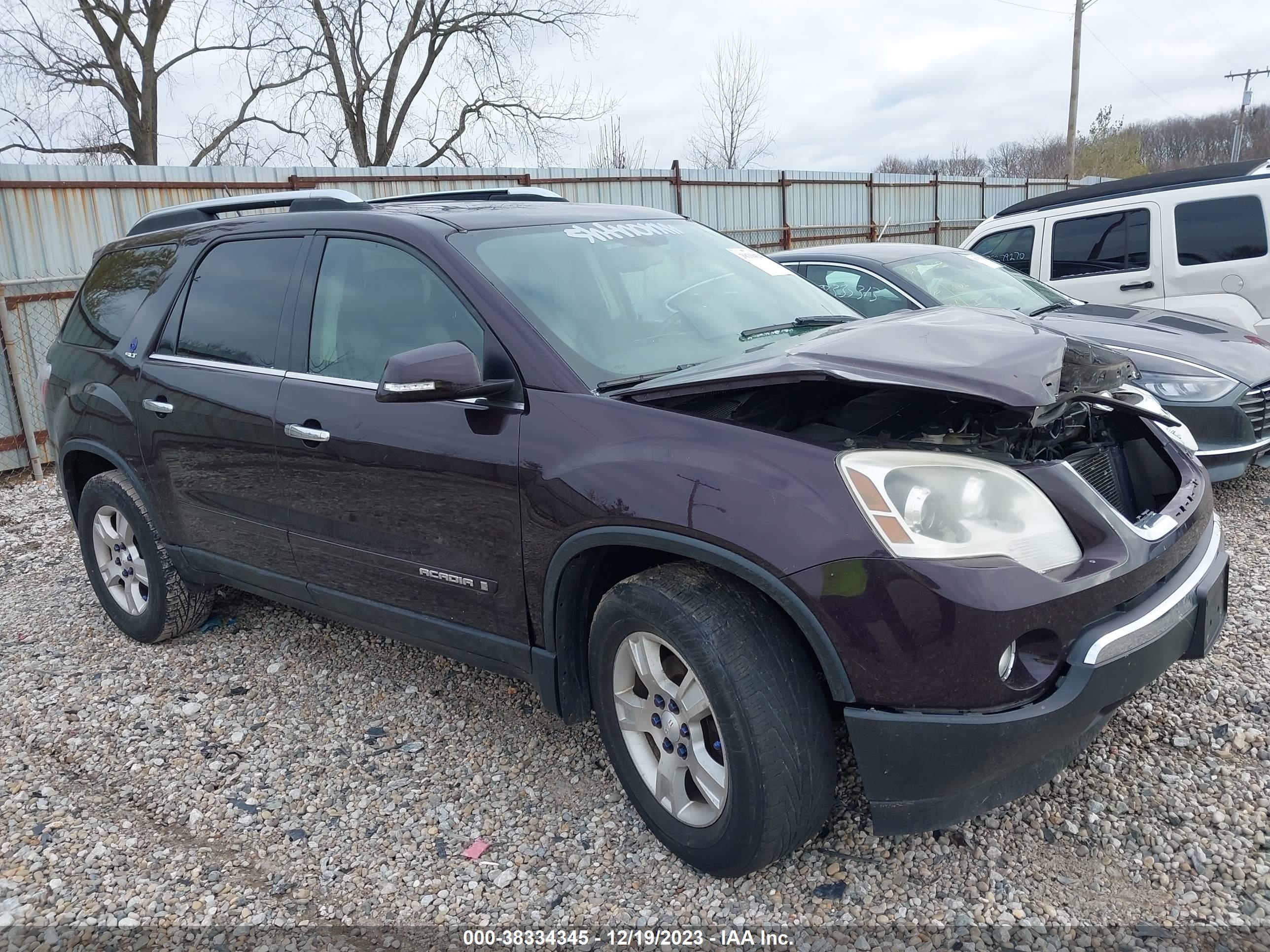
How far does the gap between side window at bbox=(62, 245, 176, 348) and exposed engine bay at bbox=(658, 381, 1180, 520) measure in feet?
9.49

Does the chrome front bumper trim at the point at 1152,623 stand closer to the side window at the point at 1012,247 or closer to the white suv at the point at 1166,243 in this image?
the white suv at the point at 1166,243

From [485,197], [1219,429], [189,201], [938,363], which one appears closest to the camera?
[938,363]

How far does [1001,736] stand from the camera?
6.77 feet

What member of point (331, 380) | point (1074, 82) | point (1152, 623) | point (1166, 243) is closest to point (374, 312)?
point (331, 380)

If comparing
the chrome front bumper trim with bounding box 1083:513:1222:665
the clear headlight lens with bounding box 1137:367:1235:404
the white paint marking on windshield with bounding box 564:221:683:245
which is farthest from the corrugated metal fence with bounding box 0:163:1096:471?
the chrome front bumper trim with bounding box 1083:513:1222:665

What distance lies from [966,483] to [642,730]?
112cm

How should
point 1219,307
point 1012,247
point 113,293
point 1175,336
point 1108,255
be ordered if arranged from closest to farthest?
point 113,293 → point 1175,336 → point 1219,307 → point 1108,255 → point 1012,247

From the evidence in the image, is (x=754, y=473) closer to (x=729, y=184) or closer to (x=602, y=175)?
(x=602, y=175)

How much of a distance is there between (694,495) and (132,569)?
3337 millimetres

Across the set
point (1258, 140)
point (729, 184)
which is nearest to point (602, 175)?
point (729, 184)

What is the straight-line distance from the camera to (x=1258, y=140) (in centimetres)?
6284

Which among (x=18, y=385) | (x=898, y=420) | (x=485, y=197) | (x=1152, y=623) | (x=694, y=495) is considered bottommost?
(x=1152, y=623)

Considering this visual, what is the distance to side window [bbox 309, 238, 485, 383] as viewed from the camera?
2955 millimetres

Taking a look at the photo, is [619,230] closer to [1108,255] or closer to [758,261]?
[758,261]
